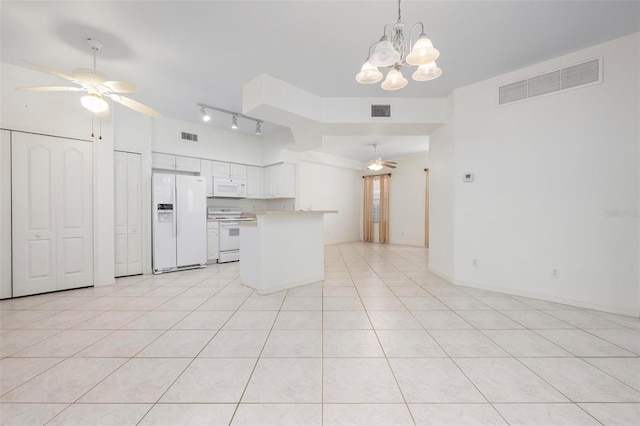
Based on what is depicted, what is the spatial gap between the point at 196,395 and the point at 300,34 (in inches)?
129

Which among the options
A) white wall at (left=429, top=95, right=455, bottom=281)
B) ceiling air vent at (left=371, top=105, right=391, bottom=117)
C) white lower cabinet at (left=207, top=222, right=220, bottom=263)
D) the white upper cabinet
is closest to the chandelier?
ceiling air vent at (left=371, top=105, right=391, bottom=117)

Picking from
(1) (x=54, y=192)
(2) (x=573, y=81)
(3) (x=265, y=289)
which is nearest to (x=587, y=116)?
(2) (x=573, y=81)

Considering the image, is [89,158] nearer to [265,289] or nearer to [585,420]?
[265,289]

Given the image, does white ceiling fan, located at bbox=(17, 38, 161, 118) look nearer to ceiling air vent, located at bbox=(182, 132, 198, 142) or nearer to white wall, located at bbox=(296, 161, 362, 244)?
ceiling air vent, located at bbox=(182, 132, 198, 142)

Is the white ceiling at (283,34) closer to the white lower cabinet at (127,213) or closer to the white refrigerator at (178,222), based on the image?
the white lower cabinet at (127,213)

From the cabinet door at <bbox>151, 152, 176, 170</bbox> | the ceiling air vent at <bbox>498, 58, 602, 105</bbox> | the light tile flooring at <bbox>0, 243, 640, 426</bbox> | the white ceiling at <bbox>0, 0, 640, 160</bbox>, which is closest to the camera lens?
the light tile flooring at <bbox>0, 243, 640, 426</bbox>

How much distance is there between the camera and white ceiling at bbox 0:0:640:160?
88.2 inches

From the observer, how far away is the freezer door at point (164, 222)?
443 centimetres

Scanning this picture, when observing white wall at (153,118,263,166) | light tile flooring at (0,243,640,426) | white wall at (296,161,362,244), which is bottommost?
light tile flooring at (0,243,640,426)

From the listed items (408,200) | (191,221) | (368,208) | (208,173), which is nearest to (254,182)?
(208,173)

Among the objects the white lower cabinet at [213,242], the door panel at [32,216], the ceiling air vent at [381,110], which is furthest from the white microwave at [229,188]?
the ceiling air vent at [381,110]

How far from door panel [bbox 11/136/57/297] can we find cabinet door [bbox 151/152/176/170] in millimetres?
1558

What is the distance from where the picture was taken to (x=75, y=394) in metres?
1.49

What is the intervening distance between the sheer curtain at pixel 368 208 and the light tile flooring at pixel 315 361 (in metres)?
5.88
